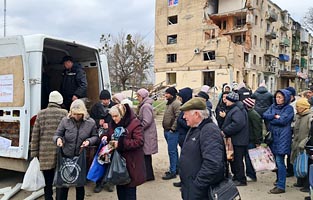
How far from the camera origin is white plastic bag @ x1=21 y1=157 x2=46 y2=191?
3.92 metres

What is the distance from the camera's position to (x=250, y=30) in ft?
118

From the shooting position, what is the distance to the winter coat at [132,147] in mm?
3473

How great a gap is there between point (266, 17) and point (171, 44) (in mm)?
13029

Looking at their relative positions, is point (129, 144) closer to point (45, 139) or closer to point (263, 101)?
point (45, 139)

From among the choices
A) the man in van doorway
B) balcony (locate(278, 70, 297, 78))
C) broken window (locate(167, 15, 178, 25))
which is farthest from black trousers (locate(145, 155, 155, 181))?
balcony (locate(278, 70, 297, 78))

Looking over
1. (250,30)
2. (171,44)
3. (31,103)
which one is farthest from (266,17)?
(31,103)

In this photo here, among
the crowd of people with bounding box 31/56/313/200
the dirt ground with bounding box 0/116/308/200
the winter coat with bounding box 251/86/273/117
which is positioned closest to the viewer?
the crowd of people with bounding box 31/56/313/200

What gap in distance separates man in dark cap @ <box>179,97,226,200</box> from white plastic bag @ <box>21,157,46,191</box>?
2001 millimetres

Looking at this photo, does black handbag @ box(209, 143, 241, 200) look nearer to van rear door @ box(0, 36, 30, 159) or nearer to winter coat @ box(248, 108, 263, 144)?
van rear door @ box(0, 36, 30, 159)

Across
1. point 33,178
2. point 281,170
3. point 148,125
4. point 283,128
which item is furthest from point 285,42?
point 33,178

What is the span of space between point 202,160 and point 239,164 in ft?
9.32

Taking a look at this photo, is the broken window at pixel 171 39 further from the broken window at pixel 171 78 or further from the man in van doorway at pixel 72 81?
the man in van doorway at pixel 72 81

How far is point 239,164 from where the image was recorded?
5.40 metres

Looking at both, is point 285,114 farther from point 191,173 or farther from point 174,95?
point 191,173
